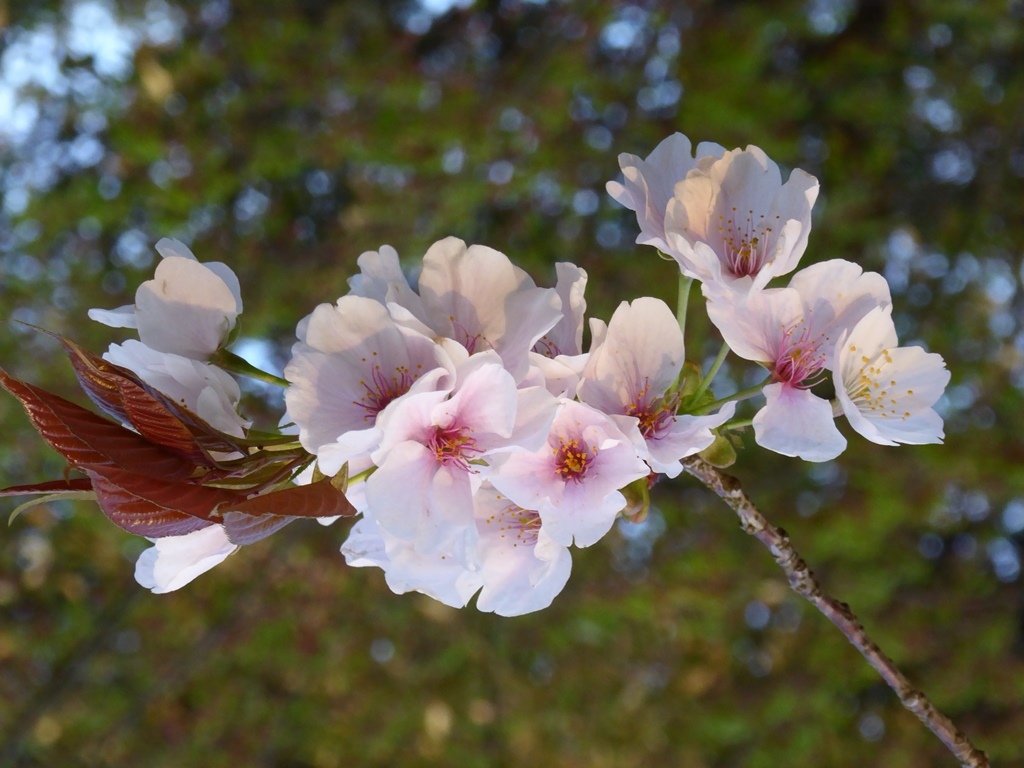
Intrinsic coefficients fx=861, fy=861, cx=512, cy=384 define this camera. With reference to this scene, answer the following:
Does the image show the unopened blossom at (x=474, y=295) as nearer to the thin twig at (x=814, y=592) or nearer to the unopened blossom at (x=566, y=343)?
the unopened blossom at (x=566, y=343)

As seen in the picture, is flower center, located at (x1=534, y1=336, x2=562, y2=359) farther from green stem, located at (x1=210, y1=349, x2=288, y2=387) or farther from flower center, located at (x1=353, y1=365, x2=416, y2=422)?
green stem, located at (x1=210, y1=349, x2=288, y2=387)

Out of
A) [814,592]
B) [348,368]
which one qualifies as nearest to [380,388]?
[348,368]

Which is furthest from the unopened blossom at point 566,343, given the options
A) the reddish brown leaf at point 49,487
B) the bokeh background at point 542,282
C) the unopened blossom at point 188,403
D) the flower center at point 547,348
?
the bokeh background at point 542,282

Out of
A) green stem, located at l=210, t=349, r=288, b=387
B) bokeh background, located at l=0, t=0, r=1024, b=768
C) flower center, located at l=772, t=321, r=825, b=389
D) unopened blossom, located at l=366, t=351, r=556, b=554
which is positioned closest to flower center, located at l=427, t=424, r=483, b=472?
unopened blossom, located at l=366, t=351, r=556, b=554

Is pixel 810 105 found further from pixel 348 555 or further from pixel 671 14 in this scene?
pixel 348 555

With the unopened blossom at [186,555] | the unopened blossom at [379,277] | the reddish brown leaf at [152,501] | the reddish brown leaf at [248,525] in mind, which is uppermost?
the unopened blossom at [379,277]

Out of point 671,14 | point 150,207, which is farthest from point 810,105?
point 150,207
